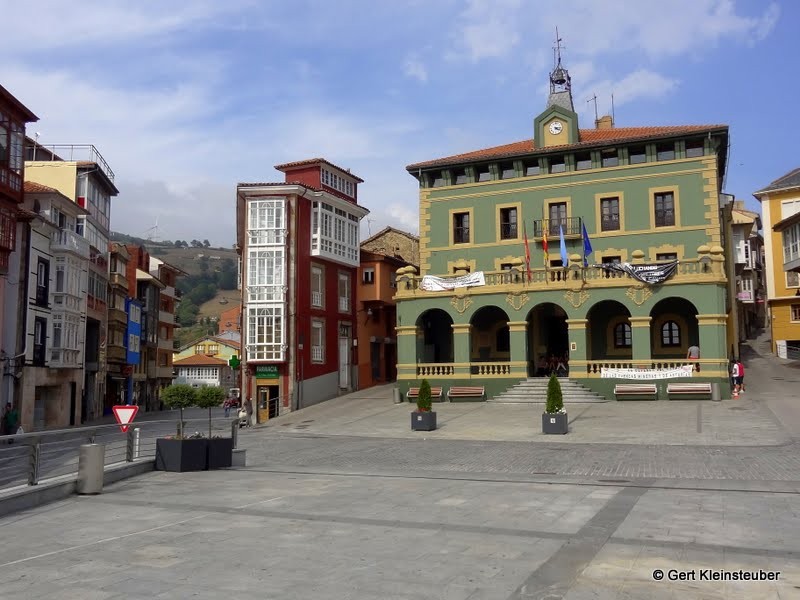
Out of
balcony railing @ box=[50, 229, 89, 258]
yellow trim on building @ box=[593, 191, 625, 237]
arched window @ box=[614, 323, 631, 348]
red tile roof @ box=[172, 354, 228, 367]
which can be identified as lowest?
red tile roof @ box=[172, 354, 228, 367]

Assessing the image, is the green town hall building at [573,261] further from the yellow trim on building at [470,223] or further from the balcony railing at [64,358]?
the balcony railing at [64,358]

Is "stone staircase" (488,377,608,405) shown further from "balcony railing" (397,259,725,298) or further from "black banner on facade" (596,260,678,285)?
"black banner on facade" (596,260,678,285)

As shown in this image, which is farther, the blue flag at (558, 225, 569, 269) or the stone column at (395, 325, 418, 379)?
the stone column at (395, 325, 418, 379)

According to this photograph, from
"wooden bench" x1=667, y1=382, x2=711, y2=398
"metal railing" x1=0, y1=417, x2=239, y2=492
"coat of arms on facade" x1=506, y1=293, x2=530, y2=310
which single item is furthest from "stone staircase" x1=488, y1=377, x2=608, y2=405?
"metal railing" x1=0, y1=417, x2=239, y2=492

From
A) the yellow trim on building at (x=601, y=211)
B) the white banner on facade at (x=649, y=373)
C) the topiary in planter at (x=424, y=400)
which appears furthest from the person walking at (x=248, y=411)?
the yellow trim on building at (x=601, y=211)

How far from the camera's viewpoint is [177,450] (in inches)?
651

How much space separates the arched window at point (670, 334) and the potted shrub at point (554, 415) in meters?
15.5

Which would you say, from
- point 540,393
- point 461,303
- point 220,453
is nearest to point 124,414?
point 220,453

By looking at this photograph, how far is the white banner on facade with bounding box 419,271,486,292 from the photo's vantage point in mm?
37378

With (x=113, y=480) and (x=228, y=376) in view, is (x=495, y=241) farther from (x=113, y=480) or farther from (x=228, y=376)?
(x=228, y=376)

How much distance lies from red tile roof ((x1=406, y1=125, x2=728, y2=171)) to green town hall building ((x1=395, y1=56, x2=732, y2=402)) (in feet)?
0.27

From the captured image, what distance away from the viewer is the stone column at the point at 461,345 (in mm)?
36906

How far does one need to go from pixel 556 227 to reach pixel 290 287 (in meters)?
14.7

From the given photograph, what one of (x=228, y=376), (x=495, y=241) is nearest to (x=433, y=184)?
(x=495, y=241)
